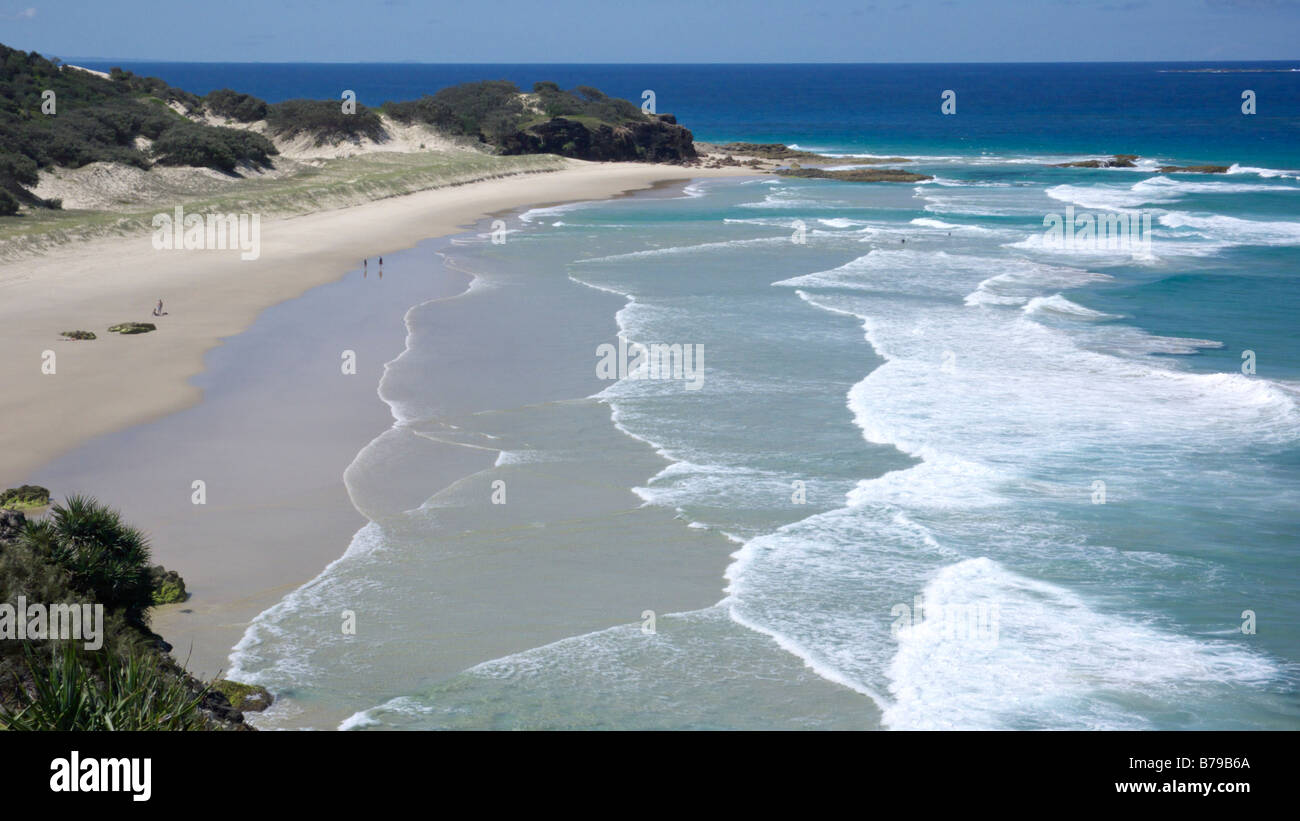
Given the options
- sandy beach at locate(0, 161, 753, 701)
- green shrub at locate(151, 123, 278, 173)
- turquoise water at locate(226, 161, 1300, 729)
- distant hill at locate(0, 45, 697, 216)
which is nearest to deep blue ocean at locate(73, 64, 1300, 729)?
turquoise water at locate(226, 161, 1300, 729)

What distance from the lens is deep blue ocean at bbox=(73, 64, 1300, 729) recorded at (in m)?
10.9

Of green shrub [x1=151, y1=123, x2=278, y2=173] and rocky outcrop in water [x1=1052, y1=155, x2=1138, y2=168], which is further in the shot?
rocky outcrop in water [x1=1052, y1=155, x2=1138, y2=168]

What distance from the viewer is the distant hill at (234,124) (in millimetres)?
46438

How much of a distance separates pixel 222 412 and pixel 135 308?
9.87 meters

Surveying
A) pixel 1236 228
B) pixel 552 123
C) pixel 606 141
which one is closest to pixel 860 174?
pixel 606 141

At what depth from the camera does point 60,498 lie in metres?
15.1

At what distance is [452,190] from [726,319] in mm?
36015

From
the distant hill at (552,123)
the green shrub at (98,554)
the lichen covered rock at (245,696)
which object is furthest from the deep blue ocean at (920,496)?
the distant hill at (552,123)

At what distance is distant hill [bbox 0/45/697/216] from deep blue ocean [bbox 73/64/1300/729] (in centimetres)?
1884

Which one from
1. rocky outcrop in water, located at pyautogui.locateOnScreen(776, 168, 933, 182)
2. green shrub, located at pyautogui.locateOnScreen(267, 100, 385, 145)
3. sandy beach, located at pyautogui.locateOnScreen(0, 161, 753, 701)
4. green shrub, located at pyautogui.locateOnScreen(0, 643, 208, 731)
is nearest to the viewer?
green shrub, located at pyautogui.locateOnScreen(0, 643, 208, 731)

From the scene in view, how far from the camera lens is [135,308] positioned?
90.6 ft

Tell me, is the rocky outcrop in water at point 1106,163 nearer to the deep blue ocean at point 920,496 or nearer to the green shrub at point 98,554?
the deep blue ocean at point 920,496

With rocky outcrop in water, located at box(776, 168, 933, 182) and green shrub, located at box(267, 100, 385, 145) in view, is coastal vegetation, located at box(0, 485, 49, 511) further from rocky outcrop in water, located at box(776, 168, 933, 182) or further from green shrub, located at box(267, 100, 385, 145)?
rocky outcrop in water, located at box(776, 168, 933, 182)
